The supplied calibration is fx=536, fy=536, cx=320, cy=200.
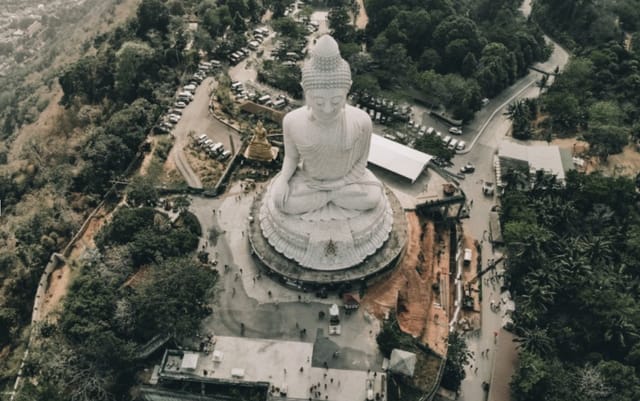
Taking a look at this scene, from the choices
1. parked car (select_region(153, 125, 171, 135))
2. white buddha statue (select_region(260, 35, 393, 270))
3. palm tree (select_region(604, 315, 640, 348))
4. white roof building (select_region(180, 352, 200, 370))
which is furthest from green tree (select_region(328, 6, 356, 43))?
white roof building (select_region(180, 352, 200, 370))

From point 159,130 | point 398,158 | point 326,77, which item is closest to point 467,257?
point 398,158

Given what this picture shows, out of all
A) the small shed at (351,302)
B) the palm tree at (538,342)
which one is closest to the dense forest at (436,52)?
the palm tree at (538,342)

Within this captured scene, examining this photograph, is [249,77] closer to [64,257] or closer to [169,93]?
[169,93]

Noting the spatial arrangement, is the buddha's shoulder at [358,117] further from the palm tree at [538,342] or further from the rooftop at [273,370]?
the palm tree at [538,342]

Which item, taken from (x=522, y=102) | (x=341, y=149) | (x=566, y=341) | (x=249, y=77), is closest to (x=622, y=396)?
(x=566, y=341)

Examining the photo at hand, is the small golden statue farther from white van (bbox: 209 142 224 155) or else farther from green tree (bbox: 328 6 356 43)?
green tree (bbox: 328 6 356 43)
